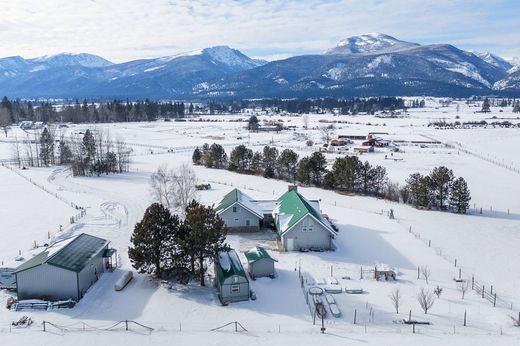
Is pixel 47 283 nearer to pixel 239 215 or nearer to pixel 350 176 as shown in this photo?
pixel 239 215

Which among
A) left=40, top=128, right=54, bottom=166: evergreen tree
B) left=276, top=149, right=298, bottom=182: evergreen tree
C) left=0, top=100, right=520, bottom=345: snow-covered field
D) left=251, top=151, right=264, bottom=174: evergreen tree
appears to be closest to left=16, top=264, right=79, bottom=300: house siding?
left=0, top=100, right=520, bottom=345: snow-covered field

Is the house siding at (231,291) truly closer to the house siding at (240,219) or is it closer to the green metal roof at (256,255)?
the green metal roof at (256,255)

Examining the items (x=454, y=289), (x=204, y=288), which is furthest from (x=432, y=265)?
(x=204, y=288)

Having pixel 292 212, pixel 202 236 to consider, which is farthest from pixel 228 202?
pixel 202 236

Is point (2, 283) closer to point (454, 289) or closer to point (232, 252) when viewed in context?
point (232, 252)

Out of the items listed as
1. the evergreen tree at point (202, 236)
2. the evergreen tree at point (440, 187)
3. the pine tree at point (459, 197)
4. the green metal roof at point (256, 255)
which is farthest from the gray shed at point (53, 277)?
the pine tree at point (459, 197)

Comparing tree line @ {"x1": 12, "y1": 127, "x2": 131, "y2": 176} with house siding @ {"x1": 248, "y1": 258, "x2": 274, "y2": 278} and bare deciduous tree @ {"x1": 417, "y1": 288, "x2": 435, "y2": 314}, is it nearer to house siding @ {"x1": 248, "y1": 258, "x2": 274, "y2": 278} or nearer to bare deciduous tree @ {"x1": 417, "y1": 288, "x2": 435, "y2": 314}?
house siding @ {"x1": 248, "y1": 258, "x2": 274, "y2": 278}
